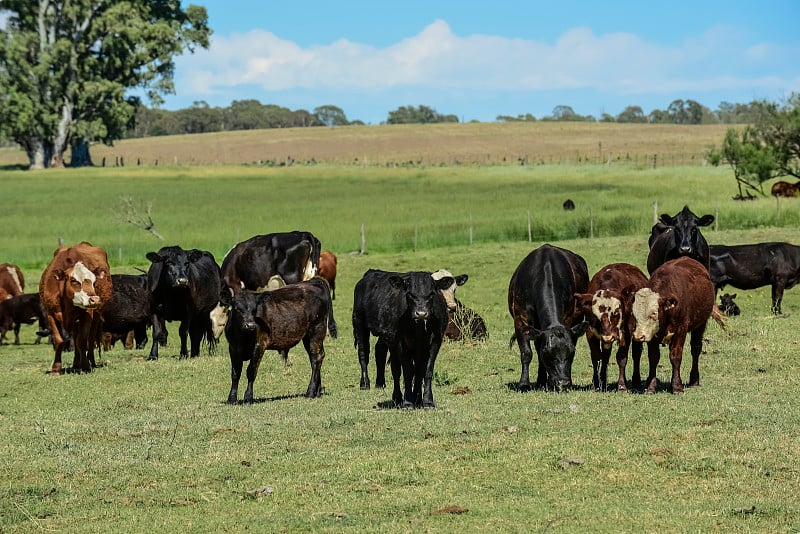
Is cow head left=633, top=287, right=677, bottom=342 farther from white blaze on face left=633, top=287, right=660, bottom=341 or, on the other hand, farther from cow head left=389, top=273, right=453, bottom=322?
cow head left=389, top=273, right=453, bottom=322

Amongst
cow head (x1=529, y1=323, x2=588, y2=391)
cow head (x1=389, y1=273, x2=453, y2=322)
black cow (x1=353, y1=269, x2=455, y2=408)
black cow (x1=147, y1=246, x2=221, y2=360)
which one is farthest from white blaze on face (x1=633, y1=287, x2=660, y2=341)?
→ black cow (x1=147, y1=246, x2=221, y2=360)

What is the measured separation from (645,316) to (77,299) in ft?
29.1

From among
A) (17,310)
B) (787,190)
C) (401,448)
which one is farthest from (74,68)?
(401,448)

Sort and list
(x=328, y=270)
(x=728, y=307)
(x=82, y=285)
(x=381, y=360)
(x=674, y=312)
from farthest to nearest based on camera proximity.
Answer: (x=328, y=270), (x=728, y=307), (x=82, y=285), (x=381, y=360), (x=674, y=312)

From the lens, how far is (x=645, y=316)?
43.1 ft

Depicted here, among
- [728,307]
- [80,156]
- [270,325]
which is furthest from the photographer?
[80,156]

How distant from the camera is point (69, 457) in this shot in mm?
10945

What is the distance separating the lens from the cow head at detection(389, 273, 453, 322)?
12.1 metres

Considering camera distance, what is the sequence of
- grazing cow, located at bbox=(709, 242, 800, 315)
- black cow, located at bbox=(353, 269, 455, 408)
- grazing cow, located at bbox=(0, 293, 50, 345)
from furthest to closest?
grazing cow, located at bbox=(0, 293, 50, 345), grazing cow, located at bbox=(709, 242, 800, 315), black cow, located at bbox=(353, 269, 455, 408)

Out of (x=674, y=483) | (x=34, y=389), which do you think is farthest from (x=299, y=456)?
(x=34, y=389)

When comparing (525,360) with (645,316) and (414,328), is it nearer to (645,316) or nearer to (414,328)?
(645,316)

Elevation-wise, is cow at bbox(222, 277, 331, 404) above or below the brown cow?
above

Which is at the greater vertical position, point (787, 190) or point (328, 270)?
point (787, 190)

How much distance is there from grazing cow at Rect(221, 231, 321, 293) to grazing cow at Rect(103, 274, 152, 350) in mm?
1809
